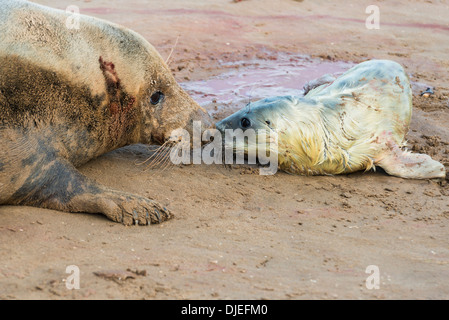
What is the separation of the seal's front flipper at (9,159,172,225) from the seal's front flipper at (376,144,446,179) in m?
2.33

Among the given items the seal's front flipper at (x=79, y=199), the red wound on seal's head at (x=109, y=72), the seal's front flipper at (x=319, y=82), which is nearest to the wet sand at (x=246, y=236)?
the seal's front flipper at (x=79, y=199)

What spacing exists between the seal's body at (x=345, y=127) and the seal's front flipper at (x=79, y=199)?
1573 mm

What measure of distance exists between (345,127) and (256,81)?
2405 mm

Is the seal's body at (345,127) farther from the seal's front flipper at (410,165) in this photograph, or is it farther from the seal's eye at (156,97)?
the seal's eye at (156,97)

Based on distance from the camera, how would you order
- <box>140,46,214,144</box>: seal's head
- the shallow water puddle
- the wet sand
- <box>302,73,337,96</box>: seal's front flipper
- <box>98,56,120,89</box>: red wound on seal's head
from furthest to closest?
the shallow water puddle < <box>302,73,337,96</box>: seal's front flipper < <box>140,46,214,144</box>: seal's head < <box>98,56,120,89</box>: red wound on seal's head < the wet sand

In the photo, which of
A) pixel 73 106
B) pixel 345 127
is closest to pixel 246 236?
pixel 73 106

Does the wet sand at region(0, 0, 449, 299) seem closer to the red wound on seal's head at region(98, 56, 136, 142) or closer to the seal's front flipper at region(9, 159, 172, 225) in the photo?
the seal's front flipper at region(9, 159, 172, 225)

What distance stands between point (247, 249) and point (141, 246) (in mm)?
632

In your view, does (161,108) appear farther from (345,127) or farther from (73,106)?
(345,127)

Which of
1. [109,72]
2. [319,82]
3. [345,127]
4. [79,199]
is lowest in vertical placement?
[79,199]

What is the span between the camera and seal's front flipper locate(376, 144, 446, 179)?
5.50 m

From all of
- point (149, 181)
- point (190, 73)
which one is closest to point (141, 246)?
point (149, 181)

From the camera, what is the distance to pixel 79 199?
422 centimetres

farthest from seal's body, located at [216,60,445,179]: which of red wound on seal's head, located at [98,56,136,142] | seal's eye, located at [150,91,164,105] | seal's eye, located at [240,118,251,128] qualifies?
red wound on seal's head, located at [98,56,136,142]
